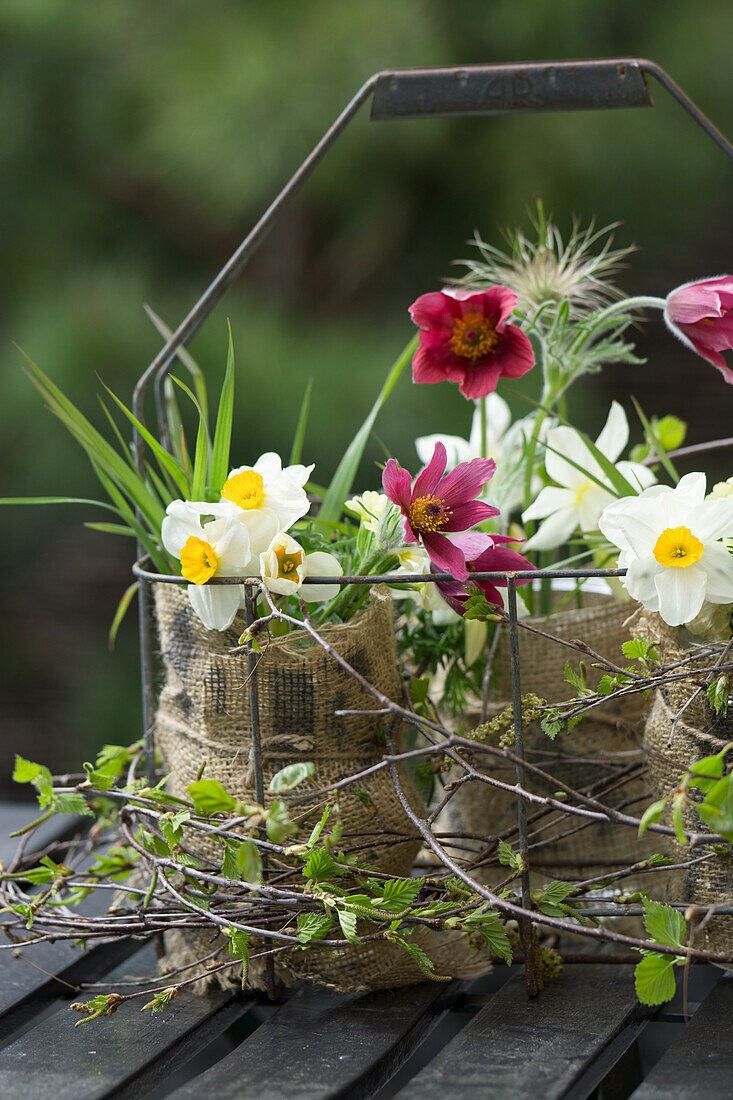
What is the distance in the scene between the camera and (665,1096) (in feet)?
1.57

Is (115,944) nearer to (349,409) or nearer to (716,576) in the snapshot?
(716,576)

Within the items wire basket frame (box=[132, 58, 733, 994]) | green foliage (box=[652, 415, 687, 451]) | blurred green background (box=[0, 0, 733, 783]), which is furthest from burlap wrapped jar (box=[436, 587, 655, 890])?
blurred green background (box=[0, 0, 733, 783])

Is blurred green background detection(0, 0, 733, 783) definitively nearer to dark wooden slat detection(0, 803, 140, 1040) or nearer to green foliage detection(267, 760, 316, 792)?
dark wooden slat detection(0, 803, 140, 1040)

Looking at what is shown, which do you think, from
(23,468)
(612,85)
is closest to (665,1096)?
(612,85)

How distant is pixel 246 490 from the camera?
0.56m

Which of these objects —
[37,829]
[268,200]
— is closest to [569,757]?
[37,829]

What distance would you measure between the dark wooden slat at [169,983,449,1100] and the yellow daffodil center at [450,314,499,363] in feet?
1.10

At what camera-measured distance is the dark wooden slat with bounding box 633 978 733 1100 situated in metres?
0.48

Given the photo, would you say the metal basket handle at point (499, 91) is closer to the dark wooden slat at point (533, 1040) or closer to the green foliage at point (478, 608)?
the green foliage at point (478, 608)

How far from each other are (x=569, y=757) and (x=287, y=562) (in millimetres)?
220

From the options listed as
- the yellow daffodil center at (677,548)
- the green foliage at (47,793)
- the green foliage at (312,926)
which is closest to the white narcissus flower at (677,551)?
the yellow daffodil center at (677,548)

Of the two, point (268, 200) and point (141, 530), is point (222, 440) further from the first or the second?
point (268, 200)

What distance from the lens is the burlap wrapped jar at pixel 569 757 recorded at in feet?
2.14

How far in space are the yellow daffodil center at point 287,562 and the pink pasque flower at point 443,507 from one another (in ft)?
0.17
